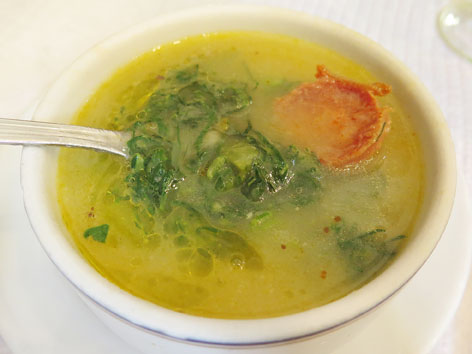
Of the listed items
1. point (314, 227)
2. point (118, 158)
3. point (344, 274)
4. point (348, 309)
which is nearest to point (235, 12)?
point (118, 158)

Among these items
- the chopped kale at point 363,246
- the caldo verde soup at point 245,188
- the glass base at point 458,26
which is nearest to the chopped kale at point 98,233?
the caldo verde soup at point 245,188

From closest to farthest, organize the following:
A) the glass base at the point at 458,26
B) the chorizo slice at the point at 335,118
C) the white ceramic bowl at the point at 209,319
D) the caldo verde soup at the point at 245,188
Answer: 1. the white ceramic bowl at the point at 209,319
2. the caldo verde soup at the point at 245,188
3. the chorizo slice at the point at 335,118
4. the glass base at the point at 458,26

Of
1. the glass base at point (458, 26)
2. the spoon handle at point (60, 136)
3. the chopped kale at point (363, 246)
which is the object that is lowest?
the chopped kale at point (363, 246)

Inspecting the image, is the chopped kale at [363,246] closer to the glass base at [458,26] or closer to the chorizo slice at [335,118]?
the chorizo slice at [335,118]

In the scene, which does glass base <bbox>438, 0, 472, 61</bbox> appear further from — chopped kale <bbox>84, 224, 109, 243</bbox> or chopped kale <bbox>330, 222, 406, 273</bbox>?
chopped kale <bbox>84, 224, 109, 243</bbox>

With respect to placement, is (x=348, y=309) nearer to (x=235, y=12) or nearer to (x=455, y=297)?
(x=455, y=297)

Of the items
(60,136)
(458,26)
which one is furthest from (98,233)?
(458,26)
